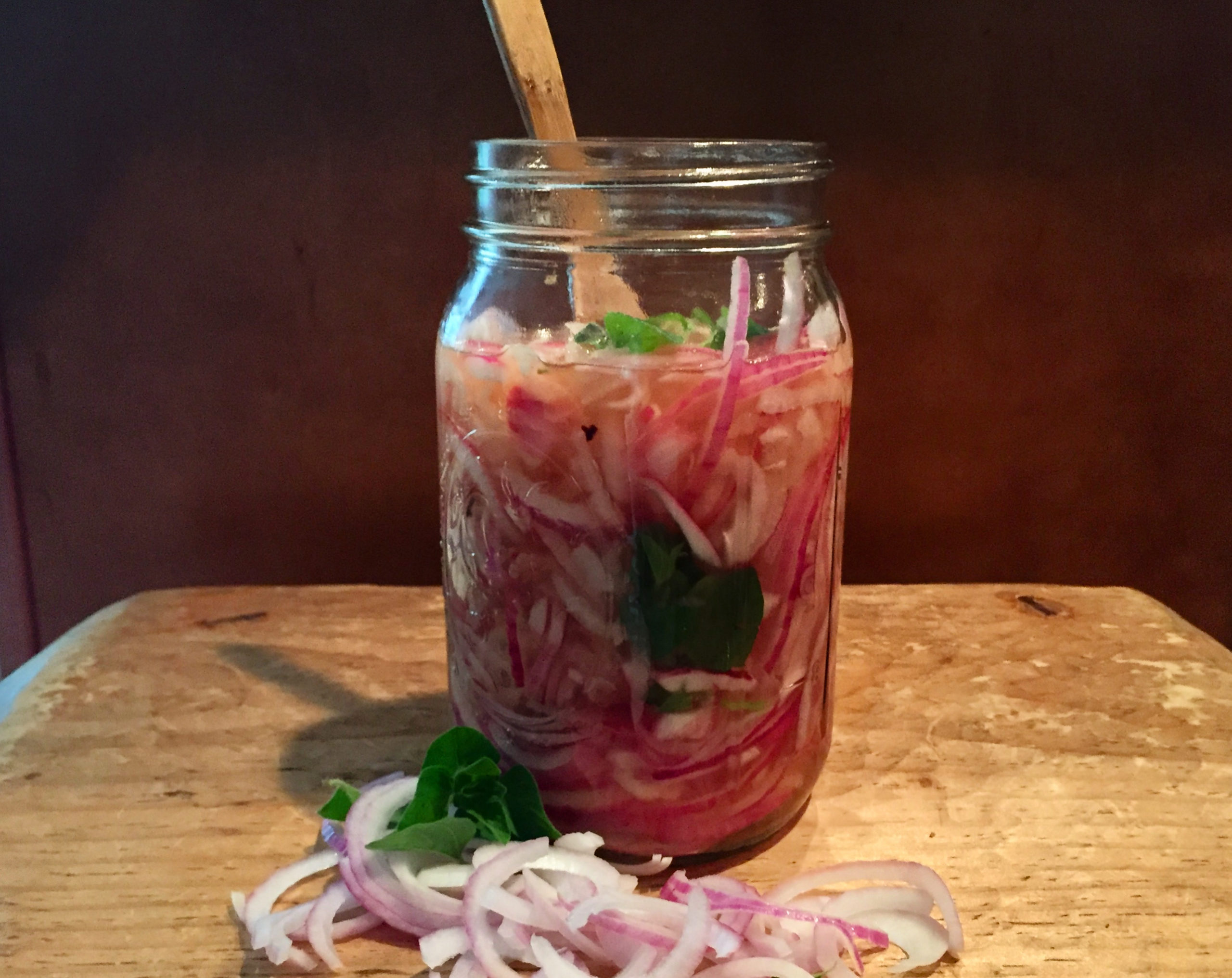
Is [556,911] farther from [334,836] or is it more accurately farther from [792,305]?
[792,305]

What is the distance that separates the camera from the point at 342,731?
0.70m

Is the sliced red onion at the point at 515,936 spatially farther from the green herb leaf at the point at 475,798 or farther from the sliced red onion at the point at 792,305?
the sliced red onion at the point at 792,305

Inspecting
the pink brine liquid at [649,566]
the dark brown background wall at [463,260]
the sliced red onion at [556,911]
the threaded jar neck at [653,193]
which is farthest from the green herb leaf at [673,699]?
the dark brown background wall at [463,260]

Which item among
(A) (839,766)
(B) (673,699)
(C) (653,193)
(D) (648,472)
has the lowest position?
(A) (839,766)

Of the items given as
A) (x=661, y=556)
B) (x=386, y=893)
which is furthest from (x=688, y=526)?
(x=386, y=893)

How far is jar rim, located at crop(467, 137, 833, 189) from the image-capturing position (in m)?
0.48

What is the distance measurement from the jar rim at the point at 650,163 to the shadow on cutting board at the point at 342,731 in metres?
0.35

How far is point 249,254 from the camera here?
1.00m

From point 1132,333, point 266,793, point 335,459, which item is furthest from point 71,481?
point 1132,333

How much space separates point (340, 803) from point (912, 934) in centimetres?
31

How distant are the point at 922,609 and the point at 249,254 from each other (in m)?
0.73

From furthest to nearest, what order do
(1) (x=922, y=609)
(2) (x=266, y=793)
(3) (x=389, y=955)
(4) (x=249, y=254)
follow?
1. (4) (x=249, y=254)
2. (1) (x=922, y=609)
3. (2) (x=266, y=793)
4. (3) (x=389, y=955)

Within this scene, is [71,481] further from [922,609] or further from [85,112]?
[922,609]

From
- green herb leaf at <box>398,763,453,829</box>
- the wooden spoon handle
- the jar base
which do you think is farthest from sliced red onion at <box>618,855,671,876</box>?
the wooden spoon handle
